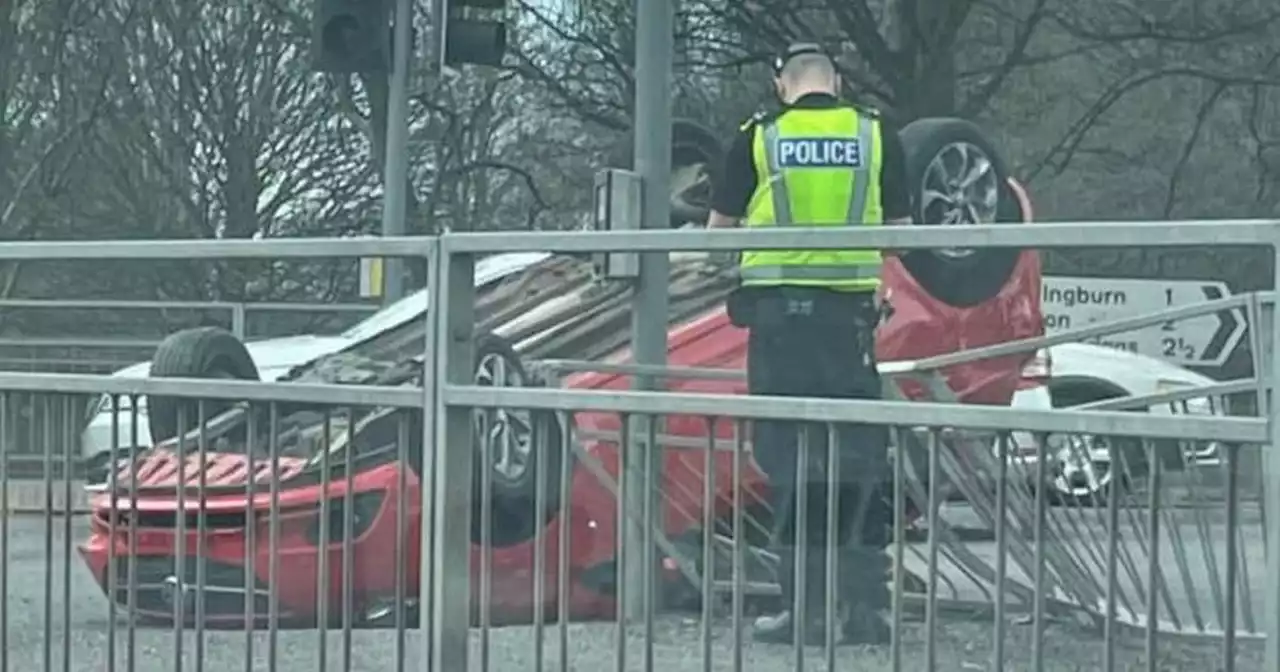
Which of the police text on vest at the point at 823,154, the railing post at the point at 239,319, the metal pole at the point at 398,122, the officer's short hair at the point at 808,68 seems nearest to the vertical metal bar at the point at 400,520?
the railing post at the point at 239,319

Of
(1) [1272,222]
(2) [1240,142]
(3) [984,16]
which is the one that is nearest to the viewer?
(1) [1272,222]

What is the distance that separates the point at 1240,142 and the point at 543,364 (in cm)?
2352

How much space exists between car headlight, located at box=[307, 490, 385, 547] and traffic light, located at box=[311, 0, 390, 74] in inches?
258

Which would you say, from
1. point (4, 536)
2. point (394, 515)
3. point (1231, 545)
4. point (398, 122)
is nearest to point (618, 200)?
point (4, 536)

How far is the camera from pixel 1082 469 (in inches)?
192

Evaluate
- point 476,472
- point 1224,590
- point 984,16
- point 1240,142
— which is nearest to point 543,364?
point 476,472

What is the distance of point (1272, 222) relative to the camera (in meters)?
4.13

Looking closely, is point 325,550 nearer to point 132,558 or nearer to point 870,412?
point 132,558

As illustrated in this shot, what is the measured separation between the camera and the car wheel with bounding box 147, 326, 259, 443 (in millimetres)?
5762

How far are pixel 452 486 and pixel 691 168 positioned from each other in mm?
4717

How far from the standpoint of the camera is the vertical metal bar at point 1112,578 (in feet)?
15.0

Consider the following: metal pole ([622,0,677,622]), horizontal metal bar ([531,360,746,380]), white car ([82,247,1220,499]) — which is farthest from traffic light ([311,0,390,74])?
horizontal metal bar ([531,360,746,380])

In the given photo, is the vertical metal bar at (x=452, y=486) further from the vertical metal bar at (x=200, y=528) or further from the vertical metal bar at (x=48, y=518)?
the vertical metal bar at (x=48, y=518)

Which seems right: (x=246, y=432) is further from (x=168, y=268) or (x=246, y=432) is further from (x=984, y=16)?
(x=984, y=16)
